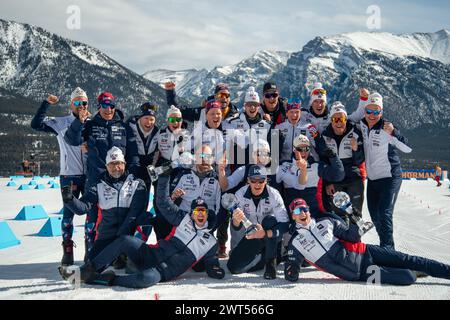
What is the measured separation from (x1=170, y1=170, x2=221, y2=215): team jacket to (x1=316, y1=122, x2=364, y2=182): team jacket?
1.74 m

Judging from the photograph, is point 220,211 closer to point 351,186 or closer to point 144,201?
point 144,201

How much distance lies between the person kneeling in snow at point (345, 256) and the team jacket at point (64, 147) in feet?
11.3

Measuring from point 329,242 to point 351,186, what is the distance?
1.42m

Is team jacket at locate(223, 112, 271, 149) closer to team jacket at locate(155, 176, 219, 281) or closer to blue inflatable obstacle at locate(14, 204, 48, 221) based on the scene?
team jacket at locate(155, 176, 219, 281)

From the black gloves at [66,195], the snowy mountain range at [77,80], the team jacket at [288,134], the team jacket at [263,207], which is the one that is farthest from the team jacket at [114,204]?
the snowy mountain range at [77,80]

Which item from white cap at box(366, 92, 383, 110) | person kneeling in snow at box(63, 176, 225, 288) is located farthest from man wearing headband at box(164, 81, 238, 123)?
white cap at box(366, 92, 383, 110)

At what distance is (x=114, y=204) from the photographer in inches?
229

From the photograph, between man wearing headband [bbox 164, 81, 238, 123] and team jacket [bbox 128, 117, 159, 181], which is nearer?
team jacket [bbox 128, 117, 159, 181]

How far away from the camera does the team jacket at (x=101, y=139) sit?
6199 mm

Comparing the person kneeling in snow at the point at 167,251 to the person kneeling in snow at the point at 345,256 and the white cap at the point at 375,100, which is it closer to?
the person kneeling in snow at the point at 345,256

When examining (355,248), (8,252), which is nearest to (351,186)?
(355,248)

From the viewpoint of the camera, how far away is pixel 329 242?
537 centimetres

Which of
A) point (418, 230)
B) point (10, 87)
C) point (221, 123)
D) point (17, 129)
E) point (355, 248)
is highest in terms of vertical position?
point (10, 87)

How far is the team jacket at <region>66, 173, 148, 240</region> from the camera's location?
5.80 m
